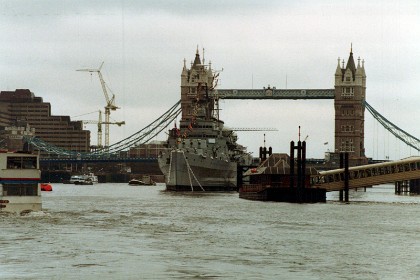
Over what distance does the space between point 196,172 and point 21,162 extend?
279 feet

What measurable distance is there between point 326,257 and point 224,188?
107 meters

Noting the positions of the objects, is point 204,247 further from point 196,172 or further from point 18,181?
point 196,172

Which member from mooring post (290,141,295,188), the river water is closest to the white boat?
the river water

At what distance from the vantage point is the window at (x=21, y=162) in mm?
60250

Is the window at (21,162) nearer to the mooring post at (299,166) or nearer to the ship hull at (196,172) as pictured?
the mooring post at (299,166)

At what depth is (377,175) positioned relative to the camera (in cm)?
11806

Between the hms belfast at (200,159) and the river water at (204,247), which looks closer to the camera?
the river water at (204,247)

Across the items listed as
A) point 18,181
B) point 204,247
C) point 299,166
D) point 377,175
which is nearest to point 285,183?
point 299,166

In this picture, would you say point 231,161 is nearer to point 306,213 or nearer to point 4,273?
point 306,213

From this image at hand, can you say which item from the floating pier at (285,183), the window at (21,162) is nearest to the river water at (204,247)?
the window at (21,162)

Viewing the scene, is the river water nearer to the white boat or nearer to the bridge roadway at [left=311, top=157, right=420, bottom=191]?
the white boat

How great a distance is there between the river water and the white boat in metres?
0.76

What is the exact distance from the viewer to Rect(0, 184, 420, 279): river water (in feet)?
127

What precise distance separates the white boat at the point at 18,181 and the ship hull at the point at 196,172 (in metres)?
83.1
